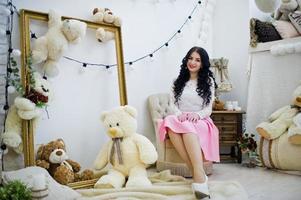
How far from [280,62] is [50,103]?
7.43 feet

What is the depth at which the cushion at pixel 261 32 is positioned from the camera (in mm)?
3389

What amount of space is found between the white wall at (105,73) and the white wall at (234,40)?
0.46m

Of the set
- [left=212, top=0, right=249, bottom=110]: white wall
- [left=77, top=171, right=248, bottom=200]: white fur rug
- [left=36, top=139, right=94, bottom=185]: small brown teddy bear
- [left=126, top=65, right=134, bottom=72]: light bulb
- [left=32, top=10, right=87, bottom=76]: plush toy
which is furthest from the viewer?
[left=212, top=0, right=249, bottom=110]: white wall

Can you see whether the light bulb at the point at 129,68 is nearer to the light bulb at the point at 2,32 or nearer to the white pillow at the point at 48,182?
the light bulb at the point at 2,32

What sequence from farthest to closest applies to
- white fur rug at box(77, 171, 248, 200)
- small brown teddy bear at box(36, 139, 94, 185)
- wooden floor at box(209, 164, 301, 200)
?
small brown teddy bear at box(36, 139, 94, 185) < wooden floor at box(209, 164, 301, 200) < white fur rug at box(77, 171, 248, 200)

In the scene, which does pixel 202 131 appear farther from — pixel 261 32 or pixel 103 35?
pixel 261 32

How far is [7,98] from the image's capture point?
245 centimetres

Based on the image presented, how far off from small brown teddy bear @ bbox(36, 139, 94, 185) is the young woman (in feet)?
2.72

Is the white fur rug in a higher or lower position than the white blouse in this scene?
lower

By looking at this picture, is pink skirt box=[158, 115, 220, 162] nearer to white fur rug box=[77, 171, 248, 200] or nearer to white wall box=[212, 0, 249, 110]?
white fur rug box=[77, 171, 248, 200]

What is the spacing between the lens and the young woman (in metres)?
2.51

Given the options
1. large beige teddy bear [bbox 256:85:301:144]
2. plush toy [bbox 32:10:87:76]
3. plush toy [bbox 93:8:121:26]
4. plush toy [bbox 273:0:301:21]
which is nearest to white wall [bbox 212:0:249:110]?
plush toy [bbox 273:0:301:21]

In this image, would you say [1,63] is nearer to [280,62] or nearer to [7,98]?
[7,98]

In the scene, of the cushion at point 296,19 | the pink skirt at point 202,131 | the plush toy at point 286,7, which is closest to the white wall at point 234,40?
the plush toy at point 286,7
